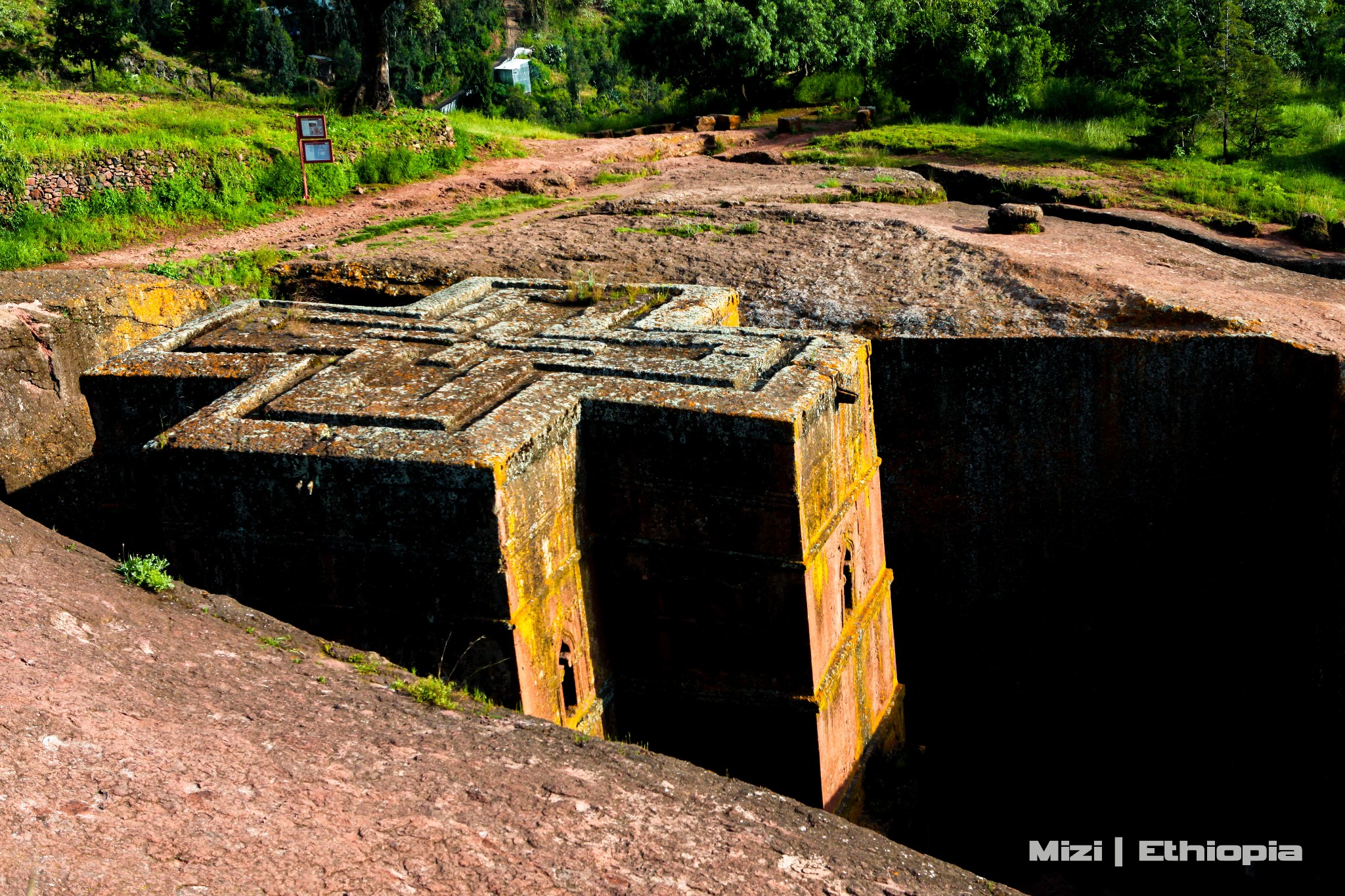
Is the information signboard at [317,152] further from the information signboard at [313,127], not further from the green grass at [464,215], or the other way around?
the green grass at [464,215]

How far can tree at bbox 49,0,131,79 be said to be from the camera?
68.2 feet

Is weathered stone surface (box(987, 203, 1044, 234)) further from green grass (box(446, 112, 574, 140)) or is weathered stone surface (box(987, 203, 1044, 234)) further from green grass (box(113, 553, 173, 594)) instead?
green grass (box(446, 112, 574, 140))

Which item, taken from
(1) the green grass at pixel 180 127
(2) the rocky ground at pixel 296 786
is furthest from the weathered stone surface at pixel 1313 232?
(1) the green grass at pixel 180 127

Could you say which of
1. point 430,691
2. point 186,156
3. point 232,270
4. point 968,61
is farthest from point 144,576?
point 968,61

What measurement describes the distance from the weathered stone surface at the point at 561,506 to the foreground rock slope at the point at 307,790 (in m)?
0.45

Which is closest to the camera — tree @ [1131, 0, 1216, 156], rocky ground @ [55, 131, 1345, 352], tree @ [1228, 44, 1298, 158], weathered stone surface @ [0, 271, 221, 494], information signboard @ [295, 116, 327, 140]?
weathered stone surface @ [0, 271, 221, 494]

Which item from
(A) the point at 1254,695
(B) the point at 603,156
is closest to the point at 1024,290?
(A) the point at 1254,695

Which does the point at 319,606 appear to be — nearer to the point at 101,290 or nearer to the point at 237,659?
the point at 237,659

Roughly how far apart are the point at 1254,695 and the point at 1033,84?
10.7 m

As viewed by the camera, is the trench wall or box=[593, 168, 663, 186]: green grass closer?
the trench wall

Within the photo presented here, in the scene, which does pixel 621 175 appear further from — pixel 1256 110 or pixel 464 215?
pixel 1256 110

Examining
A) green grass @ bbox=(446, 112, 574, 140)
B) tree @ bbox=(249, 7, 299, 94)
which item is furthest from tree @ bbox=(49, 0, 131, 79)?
tree @ bbox=(249, 7, 299, 94)

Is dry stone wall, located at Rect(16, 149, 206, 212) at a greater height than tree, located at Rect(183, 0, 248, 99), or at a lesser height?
lesser

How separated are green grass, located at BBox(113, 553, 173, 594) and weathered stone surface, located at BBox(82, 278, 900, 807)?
297 millimetres
